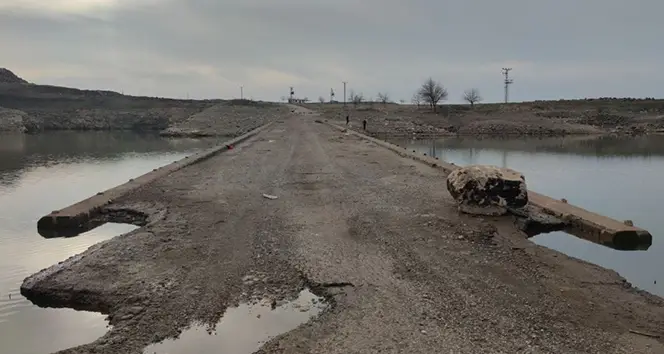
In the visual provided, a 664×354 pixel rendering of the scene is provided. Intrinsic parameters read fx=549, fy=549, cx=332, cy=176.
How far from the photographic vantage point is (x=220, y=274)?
6.56 metres

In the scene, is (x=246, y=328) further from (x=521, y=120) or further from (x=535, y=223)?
(x=521, y=120)

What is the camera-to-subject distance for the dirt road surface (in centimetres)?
485

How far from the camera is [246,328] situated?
5.28m

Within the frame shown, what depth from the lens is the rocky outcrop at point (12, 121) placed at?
5805 cm

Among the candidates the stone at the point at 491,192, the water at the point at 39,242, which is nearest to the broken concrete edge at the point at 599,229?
the stone at the point at 491,192

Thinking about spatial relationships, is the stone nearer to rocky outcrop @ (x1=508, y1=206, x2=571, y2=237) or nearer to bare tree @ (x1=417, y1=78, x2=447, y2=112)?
rocky outcrop @ (x1=508, y1=206, x2=571, y2=237)

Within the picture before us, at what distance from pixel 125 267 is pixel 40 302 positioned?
3.39 feet

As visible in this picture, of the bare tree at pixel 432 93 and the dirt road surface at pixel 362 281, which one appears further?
the bare tree at pixel 432 93

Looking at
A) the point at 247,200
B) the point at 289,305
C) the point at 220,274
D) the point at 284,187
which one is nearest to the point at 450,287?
the point at 289,305

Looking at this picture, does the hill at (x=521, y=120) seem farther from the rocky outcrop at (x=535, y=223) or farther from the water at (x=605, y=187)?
the rocky outcrop at (x=535, y=223)

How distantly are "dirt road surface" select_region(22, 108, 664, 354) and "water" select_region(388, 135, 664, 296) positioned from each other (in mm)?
1011

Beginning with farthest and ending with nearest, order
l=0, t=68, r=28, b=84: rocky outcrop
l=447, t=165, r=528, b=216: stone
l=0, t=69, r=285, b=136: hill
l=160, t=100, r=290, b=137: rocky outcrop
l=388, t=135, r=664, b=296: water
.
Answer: l=0, t=68, r=28, b=84: rocky outcrop < l=0, t=69, r=285, b=136: hill < l=160, t=100, r=290, b=137: rocky outcrop < l=447, t=165, r=528, b=216: stone < l=388, t=135, r=664, b=296: water

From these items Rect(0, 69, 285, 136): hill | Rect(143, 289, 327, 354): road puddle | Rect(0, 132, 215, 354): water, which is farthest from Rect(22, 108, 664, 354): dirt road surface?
Rect(0, 69, 285, 136): hill

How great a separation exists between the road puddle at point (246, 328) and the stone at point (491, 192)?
470cm
